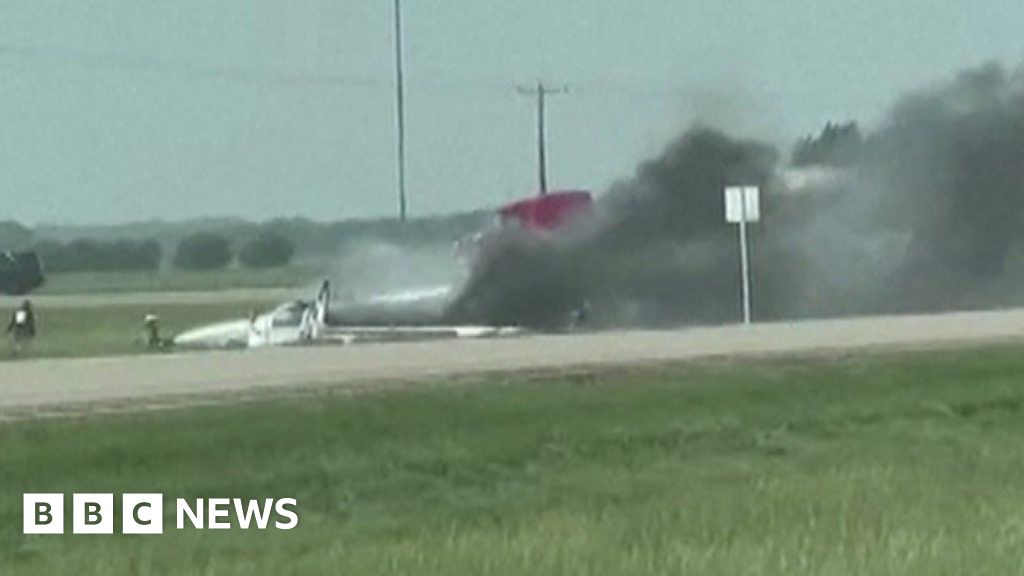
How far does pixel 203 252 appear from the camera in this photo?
152 feet

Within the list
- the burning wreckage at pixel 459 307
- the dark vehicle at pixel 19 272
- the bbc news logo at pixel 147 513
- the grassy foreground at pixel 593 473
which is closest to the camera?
the grassy foreground at pixel 593 473

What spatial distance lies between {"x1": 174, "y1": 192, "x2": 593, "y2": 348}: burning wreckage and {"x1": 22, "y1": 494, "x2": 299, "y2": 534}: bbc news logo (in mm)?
27025

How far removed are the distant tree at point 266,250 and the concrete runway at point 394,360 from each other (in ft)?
25.1

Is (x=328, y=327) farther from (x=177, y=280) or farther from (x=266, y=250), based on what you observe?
(x=177, y=280)

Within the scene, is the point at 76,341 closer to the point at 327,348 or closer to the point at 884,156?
the point at 327,348

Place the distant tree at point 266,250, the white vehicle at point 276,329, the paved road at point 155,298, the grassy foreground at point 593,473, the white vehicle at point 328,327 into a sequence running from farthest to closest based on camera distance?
the paved road at point 155,298, the distant tree at point 266,250, the white vehicle at point 276,329, the white vehicle at point 328,327, the grassy foreground at point 593,473

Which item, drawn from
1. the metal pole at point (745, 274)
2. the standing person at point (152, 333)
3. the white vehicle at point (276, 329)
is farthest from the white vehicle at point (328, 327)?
the metal pole at point (745, 274)

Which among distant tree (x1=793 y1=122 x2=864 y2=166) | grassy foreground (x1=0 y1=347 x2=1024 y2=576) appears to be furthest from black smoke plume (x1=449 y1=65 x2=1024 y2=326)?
grassy foreground (x1=0 y1=347 x2=1024 y2=576)

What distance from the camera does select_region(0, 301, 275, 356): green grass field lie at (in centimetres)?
4103

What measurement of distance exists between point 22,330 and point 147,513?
1020 inches

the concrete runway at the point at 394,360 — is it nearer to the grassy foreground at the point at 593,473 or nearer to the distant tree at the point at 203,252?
the grassy foreground at the point at 593,473

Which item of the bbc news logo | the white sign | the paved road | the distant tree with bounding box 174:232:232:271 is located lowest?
the bbc news logo

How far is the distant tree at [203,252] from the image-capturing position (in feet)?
151

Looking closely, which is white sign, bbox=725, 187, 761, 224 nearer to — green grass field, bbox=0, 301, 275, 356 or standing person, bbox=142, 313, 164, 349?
standing person, bbox=142, 313, 164, 349
